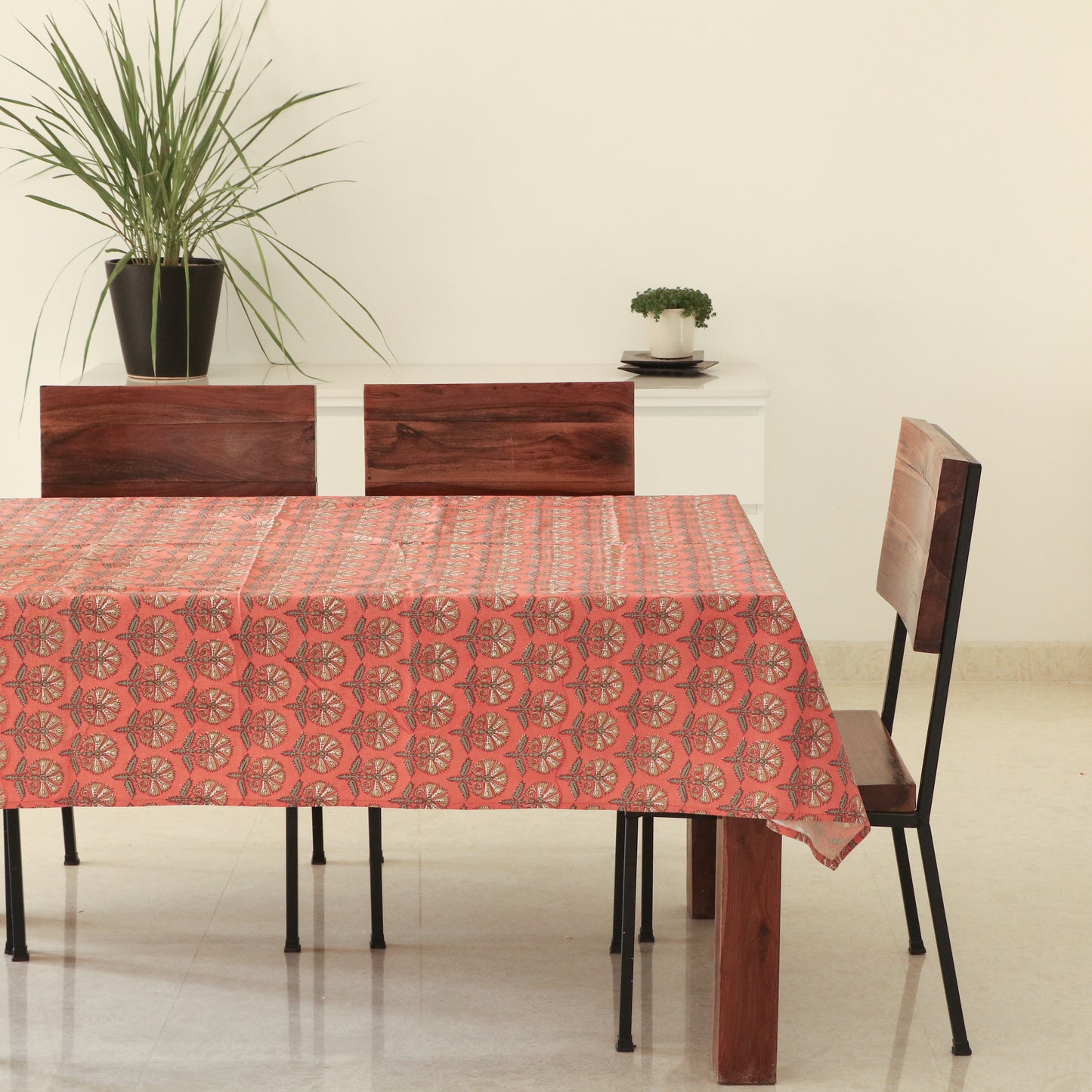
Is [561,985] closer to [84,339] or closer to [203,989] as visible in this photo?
[203,989]

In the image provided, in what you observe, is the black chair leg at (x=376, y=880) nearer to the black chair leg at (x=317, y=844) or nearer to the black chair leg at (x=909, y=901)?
the black chair leg at (x=317, y=844)

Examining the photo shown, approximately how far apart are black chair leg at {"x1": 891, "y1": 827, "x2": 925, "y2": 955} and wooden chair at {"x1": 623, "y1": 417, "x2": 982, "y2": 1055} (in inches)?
8.6

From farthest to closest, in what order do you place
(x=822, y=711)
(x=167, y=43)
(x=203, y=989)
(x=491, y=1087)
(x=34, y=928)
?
(x=167, y=43)
(x=34, y=928)
(x=203, y=989)
(x=491, y=1087)
(x=822, y=711)

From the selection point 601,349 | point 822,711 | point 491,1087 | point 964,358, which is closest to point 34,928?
point 491,1087

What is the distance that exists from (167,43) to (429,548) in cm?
210

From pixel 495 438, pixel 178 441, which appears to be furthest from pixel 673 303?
pixel 178 441

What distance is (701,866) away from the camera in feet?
8.20

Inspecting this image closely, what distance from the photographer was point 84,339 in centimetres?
377

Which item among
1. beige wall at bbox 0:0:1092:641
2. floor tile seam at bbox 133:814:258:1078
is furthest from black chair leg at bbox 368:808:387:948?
beige wall at bbox 0:0:1092:641

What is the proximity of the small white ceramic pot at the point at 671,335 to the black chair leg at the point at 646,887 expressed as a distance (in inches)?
57.8

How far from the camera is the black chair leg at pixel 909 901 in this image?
2.33 meters

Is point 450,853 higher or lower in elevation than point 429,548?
lower

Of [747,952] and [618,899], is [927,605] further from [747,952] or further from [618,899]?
[618,899]

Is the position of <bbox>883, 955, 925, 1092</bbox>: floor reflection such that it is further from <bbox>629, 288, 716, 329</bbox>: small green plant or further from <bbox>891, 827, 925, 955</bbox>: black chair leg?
<bbox>629, 288, 716, 329</bbox>: small green plant
